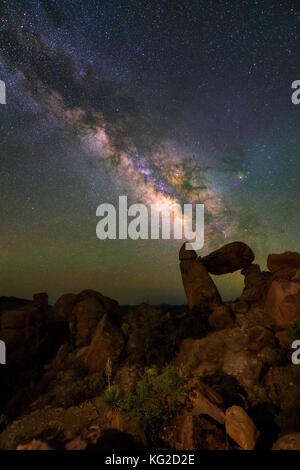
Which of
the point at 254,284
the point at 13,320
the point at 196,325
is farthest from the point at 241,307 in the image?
the point at 13,320

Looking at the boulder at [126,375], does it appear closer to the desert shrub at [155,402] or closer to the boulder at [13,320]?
the desert shrub at [155,402]

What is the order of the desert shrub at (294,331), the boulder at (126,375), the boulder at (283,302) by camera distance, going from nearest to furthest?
the boulder at (126,375) → the desert shrub at (294,331) → the boulder at (283,302)

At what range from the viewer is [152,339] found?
42.4ft

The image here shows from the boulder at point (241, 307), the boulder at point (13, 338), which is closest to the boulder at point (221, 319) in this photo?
the boulder at point (241, 307)

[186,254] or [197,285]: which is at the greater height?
[186,254]

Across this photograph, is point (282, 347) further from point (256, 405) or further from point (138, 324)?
point (138, 324)

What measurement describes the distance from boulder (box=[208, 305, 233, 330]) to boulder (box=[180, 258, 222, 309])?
2.35 metres

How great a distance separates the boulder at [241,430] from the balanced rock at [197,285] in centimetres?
1095

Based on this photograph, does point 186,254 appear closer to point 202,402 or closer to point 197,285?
point 197,285

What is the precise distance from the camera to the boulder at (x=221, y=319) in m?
13.9

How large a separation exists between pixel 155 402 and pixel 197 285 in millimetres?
13864

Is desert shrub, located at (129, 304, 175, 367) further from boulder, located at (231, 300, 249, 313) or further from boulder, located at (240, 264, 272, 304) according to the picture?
boulder, located at (240, 264, 272, 304)

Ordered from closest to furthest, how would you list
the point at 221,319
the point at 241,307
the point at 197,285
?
the point at 221,319 < the point at 241,307 < the point at 197,285

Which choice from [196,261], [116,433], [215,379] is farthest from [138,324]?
[196,261]
